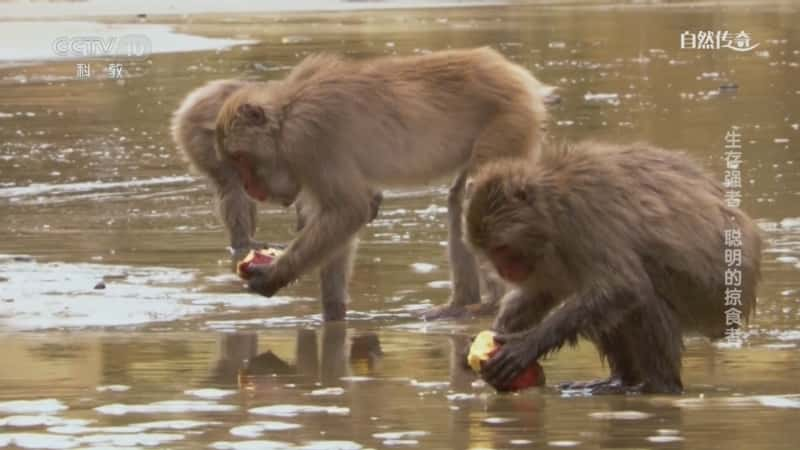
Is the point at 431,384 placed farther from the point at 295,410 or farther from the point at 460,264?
the point at 460,264

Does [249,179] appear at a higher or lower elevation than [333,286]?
higher

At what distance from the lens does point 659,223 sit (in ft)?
25.6

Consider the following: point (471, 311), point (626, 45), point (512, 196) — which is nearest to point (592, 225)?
point (512, 196)

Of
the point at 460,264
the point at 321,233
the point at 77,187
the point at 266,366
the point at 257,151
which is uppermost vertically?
the point at 77,187

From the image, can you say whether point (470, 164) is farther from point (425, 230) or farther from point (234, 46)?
point (234, 46)

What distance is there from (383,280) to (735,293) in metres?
3.95

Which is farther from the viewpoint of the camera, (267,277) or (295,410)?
(267,277)

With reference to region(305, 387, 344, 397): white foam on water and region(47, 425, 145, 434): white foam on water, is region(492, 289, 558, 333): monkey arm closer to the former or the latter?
region(305, 387, 344, 397): white foam on water

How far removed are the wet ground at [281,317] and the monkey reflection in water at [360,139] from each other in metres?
0.33

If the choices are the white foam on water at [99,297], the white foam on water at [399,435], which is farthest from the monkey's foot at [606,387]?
the white foam on water at [99,297]

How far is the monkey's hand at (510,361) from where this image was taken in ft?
25.5

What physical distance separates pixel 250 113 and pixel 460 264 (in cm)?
150

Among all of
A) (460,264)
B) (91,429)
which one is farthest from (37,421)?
(460,264)

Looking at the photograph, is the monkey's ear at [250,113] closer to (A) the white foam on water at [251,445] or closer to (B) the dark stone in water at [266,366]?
(B) the dark stone in water at [266,366]
